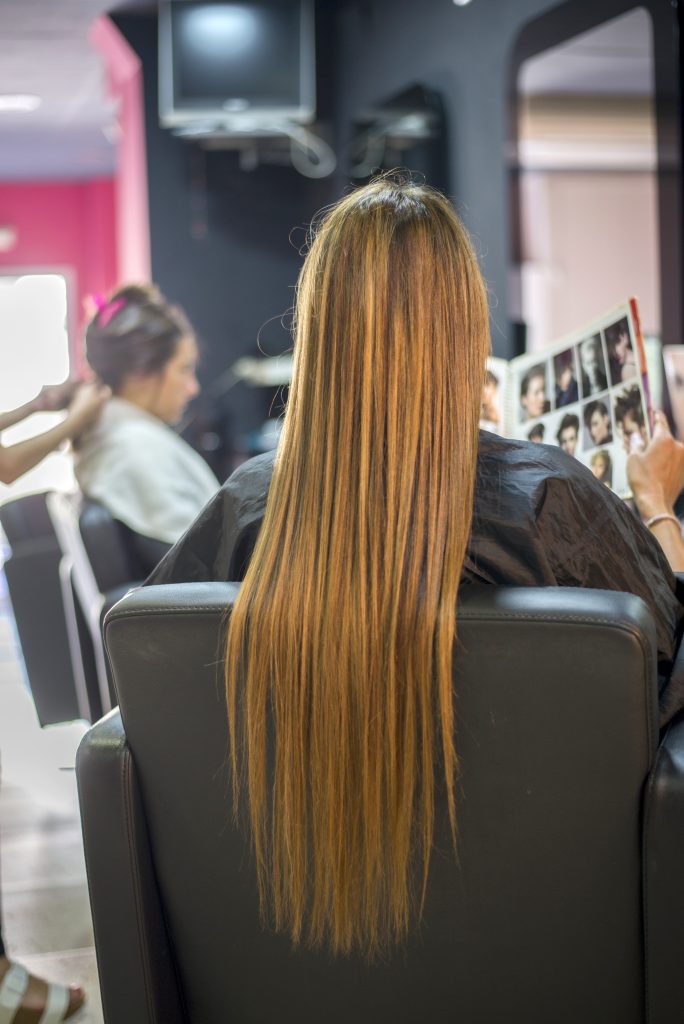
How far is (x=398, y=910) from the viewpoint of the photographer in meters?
1.14

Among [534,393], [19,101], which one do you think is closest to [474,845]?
[534,393]

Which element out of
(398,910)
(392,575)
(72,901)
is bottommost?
(72,901)

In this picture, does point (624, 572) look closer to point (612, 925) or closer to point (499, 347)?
point (612, 925)

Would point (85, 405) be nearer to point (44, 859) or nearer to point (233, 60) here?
point (44, 859)

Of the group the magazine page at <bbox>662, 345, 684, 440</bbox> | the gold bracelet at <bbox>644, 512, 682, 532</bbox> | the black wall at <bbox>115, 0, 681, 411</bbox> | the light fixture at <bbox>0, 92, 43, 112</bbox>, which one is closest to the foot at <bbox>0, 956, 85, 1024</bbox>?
the gold bracelet at <bbox>644, 512, 682, 532</bbox>

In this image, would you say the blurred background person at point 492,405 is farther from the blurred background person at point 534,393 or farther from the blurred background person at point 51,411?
the blurred background person at point 51,411

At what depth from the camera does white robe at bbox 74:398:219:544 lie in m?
2.90

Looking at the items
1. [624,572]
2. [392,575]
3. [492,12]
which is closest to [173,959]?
[392,575]

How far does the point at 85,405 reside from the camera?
8.95 ft

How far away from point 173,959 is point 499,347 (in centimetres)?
309

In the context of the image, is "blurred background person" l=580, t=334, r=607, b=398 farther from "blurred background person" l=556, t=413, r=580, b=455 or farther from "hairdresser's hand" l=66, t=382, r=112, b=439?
"hairdresser's hand" l=66, t=382, r=112, b=439

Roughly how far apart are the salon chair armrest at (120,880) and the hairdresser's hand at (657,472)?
2.70 ft

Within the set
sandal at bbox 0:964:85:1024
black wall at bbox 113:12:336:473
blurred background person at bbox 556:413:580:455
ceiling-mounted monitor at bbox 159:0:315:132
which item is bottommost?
sandal at bbox 0:964:85:1024

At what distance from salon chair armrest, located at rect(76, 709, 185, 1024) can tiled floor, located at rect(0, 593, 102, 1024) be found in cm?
64
